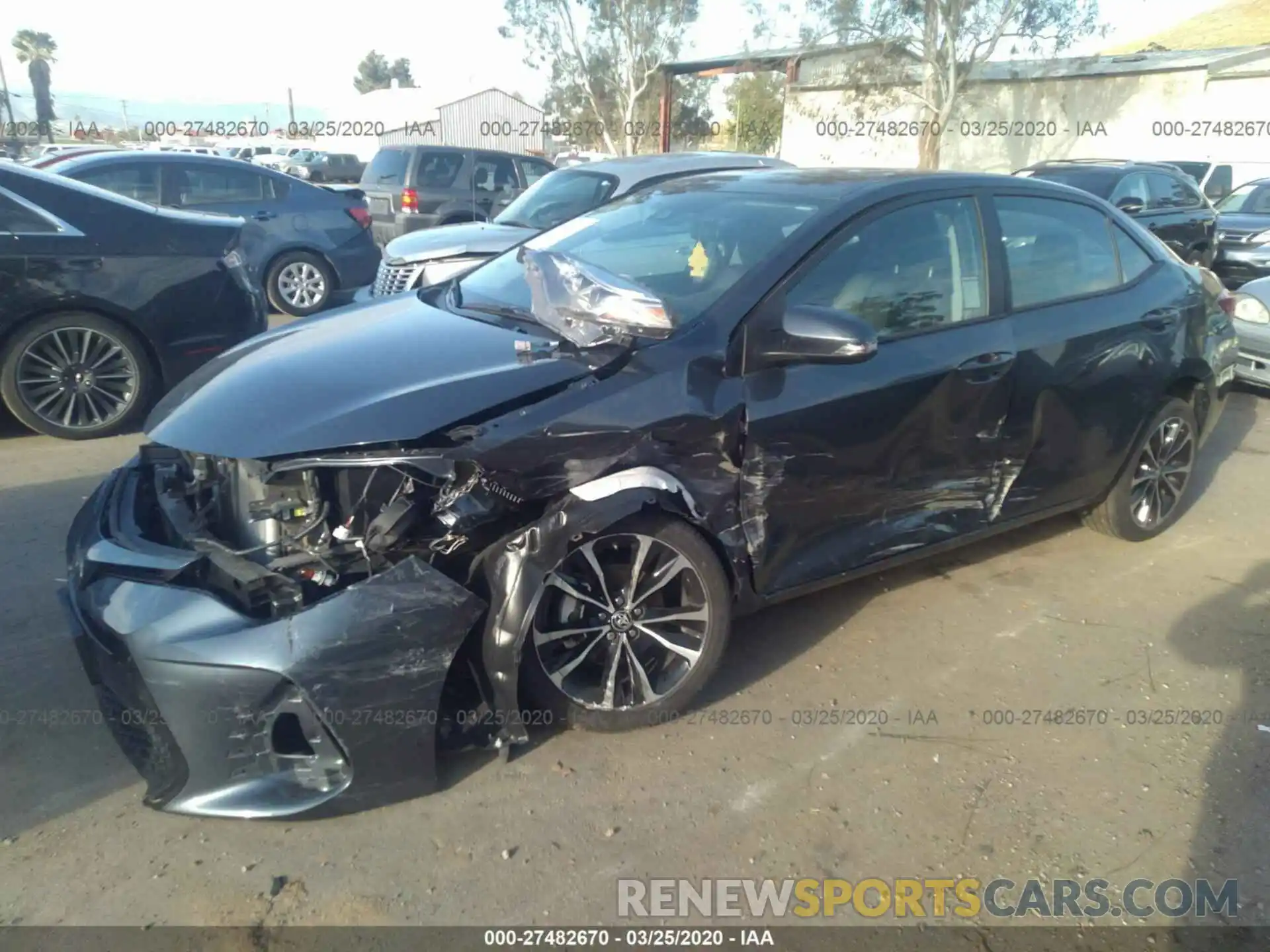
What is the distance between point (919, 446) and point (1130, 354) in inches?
56.0

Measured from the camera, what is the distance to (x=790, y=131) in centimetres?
3569

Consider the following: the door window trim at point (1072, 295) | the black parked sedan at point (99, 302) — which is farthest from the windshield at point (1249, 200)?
the black parked sedan at point (99, 302)

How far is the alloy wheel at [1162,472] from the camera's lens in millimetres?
4566

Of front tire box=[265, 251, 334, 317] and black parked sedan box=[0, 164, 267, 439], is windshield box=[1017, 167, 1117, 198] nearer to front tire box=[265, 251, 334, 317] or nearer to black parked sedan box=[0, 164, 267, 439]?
front tire box=[265, 251, 334, 317]

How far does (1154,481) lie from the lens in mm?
4648

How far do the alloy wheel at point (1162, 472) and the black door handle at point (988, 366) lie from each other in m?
1.28

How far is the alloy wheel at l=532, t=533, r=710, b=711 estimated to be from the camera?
113 inches

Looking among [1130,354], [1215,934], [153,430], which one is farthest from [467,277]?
[1215,934]

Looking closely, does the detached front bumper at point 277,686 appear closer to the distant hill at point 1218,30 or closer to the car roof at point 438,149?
the car roof at point 438,149

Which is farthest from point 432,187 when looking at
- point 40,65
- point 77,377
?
point 40,65

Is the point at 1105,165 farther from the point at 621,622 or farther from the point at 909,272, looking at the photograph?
the point at 621,622

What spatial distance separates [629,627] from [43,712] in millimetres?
1895

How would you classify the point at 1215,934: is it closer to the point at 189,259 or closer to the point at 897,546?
the point at 897,546

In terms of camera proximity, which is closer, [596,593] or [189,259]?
[596,593]
